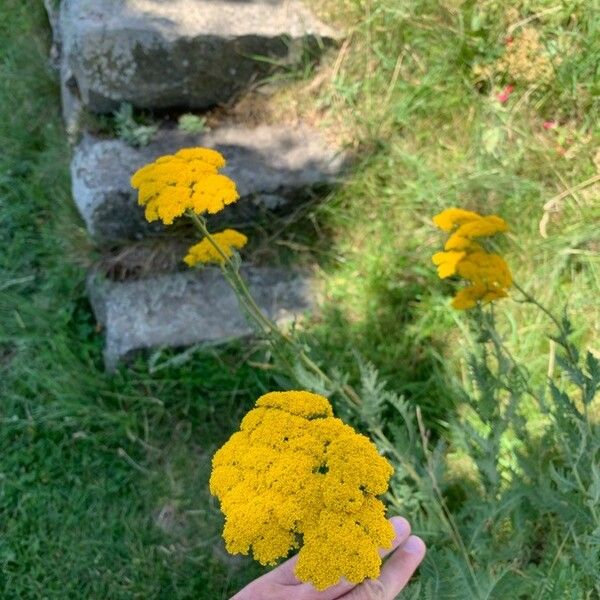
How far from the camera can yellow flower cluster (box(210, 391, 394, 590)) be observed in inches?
41.1

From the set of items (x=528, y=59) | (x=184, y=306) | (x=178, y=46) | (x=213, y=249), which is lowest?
(x=184, y=306)

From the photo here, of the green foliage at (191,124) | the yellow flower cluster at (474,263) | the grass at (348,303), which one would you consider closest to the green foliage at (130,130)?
the green foliage at (191,124)

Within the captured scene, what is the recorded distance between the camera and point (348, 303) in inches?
125

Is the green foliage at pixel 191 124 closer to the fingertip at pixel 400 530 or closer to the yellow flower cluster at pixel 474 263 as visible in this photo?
the yellow flower cluster at pixel 474 263

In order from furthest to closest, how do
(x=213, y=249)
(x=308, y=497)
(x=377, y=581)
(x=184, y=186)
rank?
1. (x=213, y=249)
2. (x=184, y=186)
3. (x=377, y=581)
4. (x=308, y=497)

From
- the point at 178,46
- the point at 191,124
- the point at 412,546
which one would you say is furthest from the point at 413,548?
the point at 178,46

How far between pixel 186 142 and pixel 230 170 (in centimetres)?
35

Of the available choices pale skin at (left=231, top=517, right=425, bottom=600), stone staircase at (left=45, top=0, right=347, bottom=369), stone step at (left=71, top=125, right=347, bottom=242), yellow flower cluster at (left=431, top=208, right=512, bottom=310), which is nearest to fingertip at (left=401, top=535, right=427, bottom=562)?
pale skin at (left=231, top=517, right=425, bottom=600)

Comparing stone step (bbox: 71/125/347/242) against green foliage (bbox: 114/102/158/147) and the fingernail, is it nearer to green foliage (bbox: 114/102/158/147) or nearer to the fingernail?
green foliage (bbox: 114/102/158/147)

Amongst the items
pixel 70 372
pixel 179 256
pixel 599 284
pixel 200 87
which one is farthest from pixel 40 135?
pixel 599 284

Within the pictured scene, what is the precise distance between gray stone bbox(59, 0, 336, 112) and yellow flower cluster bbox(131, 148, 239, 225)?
5.86ft

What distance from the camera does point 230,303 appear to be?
10.8ft

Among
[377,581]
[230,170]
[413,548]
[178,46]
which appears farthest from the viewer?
[178,46]

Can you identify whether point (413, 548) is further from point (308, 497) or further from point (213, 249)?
point (213, 249)
